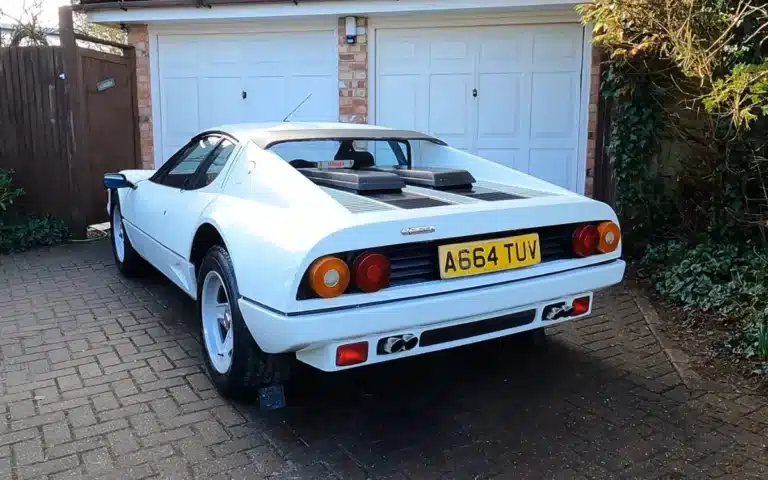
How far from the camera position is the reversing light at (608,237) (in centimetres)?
331

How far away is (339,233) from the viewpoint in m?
2.60

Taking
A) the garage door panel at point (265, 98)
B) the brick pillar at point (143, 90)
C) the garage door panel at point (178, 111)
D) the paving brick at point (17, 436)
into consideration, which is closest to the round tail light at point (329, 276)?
the paving brick at point (17, 436)

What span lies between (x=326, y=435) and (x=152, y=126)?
6.68m

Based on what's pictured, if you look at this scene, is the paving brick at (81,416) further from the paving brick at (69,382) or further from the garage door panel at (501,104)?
the garage door panel at (501,104)

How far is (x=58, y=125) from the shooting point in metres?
7.52

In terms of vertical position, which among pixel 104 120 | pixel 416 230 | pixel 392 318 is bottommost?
pixel 392 318

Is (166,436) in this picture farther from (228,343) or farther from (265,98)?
(265,98)

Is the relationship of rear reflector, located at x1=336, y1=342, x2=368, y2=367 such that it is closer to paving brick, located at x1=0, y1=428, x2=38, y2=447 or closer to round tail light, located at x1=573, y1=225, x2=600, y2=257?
round tail light, located at x1=573, y1=225, x2=600, y2=257

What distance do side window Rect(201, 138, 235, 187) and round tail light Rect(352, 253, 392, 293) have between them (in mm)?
1458

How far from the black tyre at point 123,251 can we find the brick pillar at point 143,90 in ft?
8.70

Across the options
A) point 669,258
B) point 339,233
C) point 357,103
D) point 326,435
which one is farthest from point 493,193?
point 357,103

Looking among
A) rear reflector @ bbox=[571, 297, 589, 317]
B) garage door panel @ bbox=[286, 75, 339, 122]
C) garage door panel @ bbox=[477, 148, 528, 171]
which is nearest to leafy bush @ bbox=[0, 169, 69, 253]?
garage door panel @ bbox=[286, 75, 339, 122]

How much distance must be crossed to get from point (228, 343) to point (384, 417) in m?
0.88

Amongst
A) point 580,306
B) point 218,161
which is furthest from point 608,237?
point 218,161
